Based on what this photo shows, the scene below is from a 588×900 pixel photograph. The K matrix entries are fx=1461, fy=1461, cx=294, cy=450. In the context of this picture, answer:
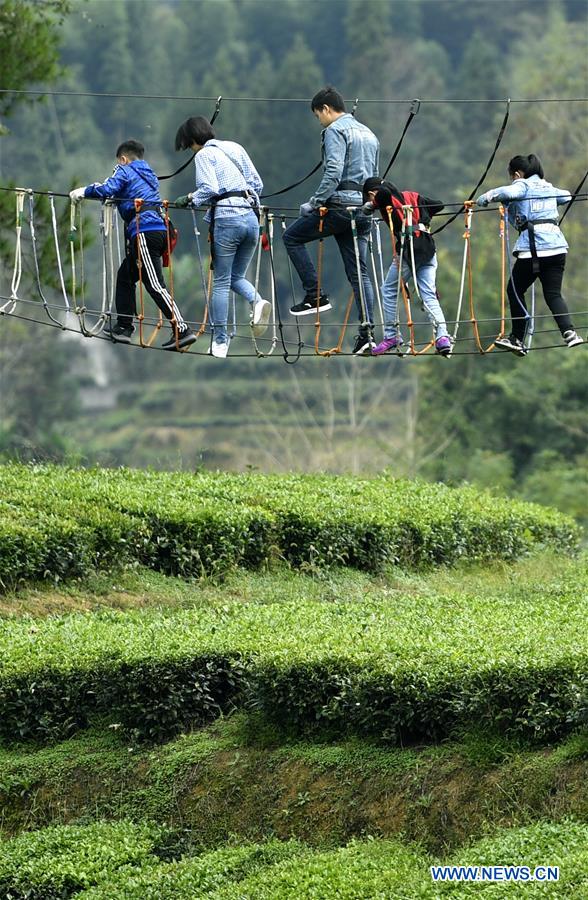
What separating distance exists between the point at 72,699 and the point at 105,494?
2905mm

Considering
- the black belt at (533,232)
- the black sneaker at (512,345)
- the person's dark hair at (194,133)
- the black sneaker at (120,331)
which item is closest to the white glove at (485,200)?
the black belt at (533,232)

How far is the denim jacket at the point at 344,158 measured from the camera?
9.95 meters

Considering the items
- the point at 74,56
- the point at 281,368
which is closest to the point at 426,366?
the point at 281,368

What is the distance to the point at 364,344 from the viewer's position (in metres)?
10.2

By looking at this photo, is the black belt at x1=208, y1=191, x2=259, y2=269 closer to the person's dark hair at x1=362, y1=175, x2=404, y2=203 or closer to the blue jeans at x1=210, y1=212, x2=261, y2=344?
the blue jeans at x1=210, y1=212, x2=261, y2=344

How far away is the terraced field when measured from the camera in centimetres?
761

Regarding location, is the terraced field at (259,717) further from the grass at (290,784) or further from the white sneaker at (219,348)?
the white sneaker at (219,348)

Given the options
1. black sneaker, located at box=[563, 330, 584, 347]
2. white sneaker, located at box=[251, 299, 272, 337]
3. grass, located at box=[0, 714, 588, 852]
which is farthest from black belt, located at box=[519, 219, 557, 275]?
grass, located at box=[0, 714, 588, 852]

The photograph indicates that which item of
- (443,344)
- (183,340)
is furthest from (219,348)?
(443,344)

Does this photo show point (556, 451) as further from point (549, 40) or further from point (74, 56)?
point (74, 56)

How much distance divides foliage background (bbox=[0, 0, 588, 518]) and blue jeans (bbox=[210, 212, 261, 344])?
13.4ft

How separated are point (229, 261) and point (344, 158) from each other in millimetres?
1096

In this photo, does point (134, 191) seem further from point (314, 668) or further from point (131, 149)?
point (314, 668)

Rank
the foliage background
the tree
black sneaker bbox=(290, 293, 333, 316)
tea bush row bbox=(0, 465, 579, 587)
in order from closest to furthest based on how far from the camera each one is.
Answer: black sneaker bbox=(290, 293, 333, 316) → tea bush row bbox=(0, 465, 579, 587) → the tree → the foliage background
